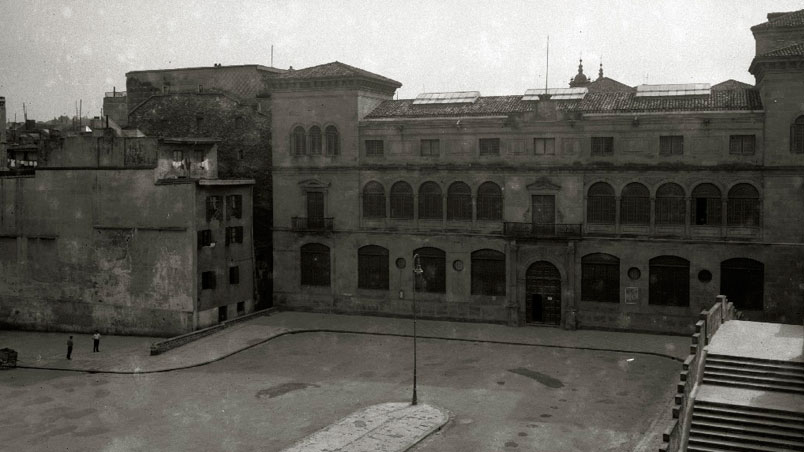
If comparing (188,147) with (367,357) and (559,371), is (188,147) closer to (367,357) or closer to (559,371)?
(367,357)

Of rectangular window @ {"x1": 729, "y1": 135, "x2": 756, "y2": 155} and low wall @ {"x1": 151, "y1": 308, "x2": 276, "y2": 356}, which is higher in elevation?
rectangular window @ {"x1": 729, "y1": 135, "x2": 756, "y2": 155}

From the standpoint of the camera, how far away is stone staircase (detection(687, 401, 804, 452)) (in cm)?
2423

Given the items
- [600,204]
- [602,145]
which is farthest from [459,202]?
[602,145]

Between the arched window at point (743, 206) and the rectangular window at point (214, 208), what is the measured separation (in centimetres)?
3019

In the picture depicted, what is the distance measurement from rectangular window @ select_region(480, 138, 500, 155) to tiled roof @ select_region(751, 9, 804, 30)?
19921mm

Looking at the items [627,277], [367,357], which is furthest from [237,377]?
[627,277]

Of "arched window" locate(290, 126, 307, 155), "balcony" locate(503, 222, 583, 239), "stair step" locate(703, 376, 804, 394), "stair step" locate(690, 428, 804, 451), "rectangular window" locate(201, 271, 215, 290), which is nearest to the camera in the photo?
"stair step" locate(690, 428, 804, 451)

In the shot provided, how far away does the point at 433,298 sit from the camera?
1954 inches

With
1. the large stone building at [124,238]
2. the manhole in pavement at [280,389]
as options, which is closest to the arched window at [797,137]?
the manhole in pavement at [280,389]

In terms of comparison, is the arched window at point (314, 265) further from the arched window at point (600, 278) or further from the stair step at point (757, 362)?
the stair step at point (757, 362)

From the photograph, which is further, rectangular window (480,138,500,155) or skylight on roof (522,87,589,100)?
rectangular window (480,138,500,155)

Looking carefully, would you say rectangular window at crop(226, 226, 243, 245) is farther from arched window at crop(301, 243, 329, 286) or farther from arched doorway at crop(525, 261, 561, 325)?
arched doorway at crop(525, 261, 561, 325)

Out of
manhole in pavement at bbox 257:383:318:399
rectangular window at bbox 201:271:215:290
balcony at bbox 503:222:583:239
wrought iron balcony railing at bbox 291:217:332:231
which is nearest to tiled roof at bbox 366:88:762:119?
balcony at bbox 503:222:583:239

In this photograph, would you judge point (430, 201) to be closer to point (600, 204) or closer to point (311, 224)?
point (311, 224)
